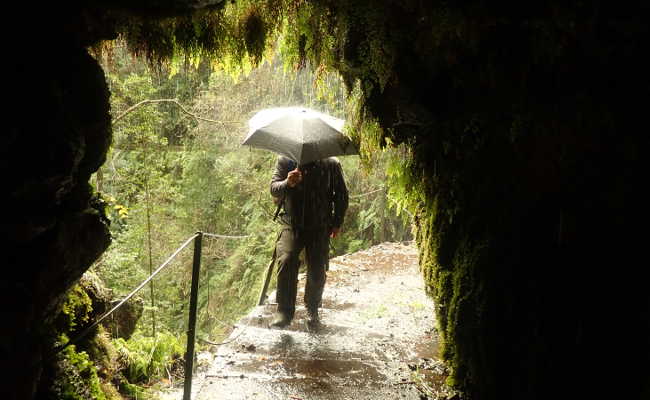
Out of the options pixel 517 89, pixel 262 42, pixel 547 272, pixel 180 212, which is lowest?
pixel 180 212

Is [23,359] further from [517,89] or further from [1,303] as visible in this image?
[517,89]

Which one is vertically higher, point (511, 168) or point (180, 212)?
point (511, 168)

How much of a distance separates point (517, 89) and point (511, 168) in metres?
0.60

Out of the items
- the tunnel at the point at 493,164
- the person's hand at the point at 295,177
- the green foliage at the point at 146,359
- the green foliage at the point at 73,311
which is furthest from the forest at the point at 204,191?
the tunnel at the point at 493,164

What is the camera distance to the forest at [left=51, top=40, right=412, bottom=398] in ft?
38.0

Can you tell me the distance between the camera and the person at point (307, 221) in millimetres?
5383

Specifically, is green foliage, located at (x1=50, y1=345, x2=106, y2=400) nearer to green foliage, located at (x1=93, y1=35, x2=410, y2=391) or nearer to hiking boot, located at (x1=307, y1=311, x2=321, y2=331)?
hiking boot, located at (x1=307, y1=311, x2=321, y2=331)

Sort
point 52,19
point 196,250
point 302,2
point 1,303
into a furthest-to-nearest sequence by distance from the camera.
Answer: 1. point 302,2
2. point 196,250
3. point 52,19
4. point 1,303

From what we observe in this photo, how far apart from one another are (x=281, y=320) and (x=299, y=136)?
2339 mm

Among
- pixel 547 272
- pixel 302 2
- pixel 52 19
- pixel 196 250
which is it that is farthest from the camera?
pixel 302 2

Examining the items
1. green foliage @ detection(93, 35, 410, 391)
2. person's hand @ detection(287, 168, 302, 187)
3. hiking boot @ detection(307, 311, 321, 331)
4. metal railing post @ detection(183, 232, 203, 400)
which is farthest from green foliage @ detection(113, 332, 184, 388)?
green foliage @ detection(93, 35, 410, 391)

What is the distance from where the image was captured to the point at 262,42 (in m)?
4.57

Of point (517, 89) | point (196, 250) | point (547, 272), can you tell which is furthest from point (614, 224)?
point (196, 250)

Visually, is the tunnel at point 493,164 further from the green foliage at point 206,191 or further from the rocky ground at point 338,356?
the green foliage at point 206,191
